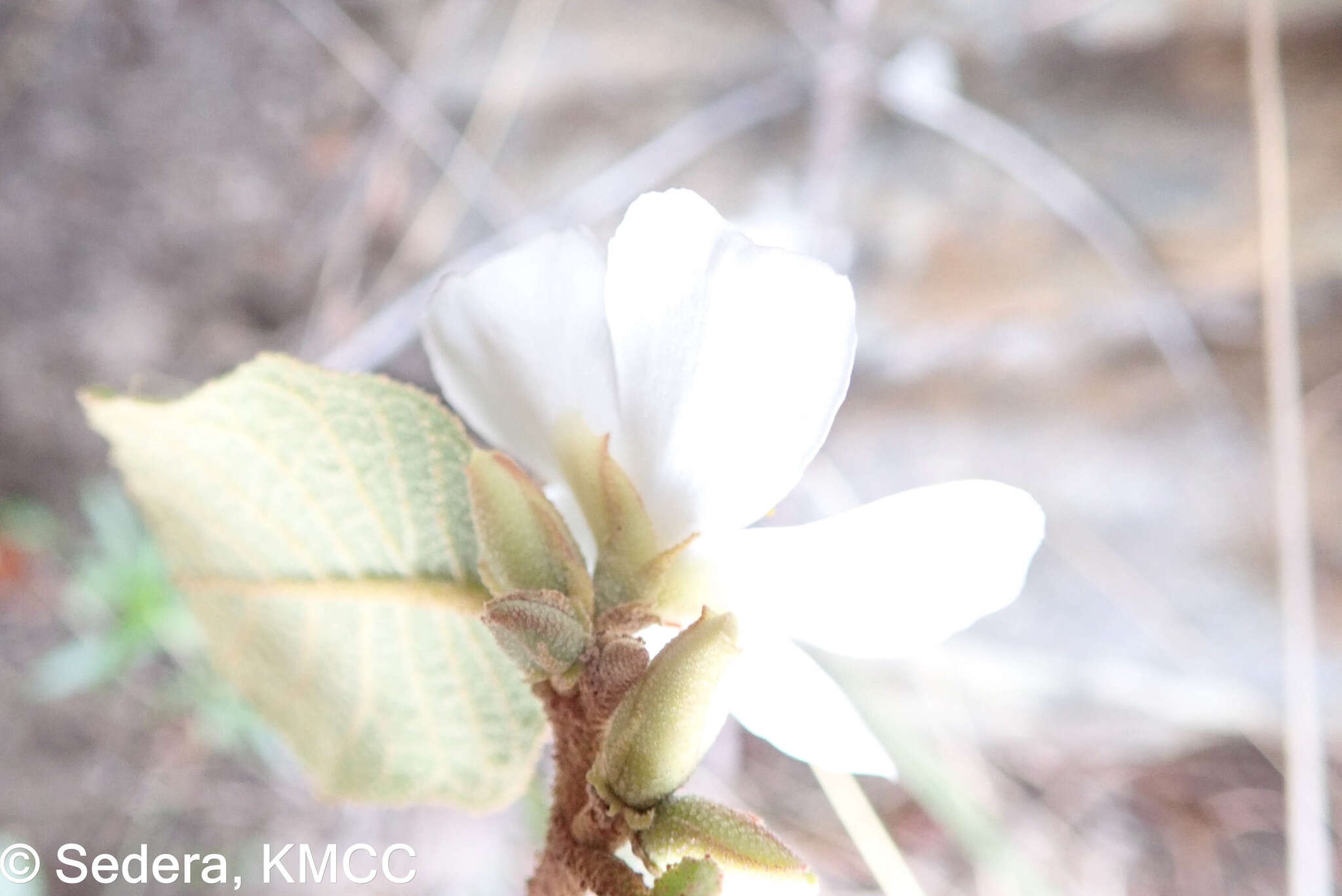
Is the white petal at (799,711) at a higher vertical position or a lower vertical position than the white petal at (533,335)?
lower

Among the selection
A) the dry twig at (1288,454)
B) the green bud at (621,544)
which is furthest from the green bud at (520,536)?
the dry twig at (1288,454)

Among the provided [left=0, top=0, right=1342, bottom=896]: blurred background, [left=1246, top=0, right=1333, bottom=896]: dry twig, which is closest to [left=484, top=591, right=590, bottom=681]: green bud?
[left=0, top=0, right=1342, bottom=896]: blurred background

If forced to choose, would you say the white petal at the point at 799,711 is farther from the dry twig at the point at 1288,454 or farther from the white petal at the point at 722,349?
the dry twig at the point at 1288,454

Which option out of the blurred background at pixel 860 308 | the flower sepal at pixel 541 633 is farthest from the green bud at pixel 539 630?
the blurred background at pixel 860 308

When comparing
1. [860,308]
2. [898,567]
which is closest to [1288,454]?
[860,308]

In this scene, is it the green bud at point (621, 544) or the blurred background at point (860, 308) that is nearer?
the green bud at point (621, 544)

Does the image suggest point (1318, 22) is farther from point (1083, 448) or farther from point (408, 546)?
point (408, 546)

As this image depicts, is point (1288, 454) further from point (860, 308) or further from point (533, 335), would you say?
point (533, 335)
